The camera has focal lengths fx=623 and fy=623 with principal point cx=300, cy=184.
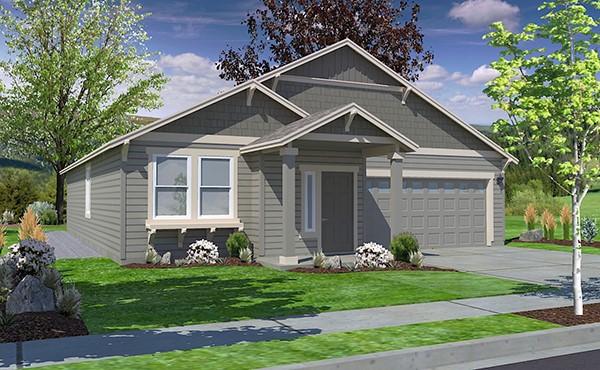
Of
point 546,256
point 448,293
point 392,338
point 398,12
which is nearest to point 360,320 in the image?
point 392,338

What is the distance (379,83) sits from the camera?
2295 centimetres

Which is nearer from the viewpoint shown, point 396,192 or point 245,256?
point 245,256

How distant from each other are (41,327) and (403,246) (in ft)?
34.3

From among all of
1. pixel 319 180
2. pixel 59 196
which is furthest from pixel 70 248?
pixel 59 196

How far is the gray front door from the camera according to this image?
1912 centimetres

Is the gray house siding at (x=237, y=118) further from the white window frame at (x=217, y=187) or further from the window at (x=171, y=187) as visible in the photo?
the window at (x=171, y=187)

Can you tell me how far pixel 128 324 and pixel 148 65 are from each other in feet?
123

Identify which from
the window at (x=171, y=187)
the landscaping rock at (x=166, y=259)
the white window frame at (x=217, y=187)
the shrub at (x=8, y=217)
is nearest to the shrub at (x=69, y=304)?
the landscaping rock at (x=166, y=259)

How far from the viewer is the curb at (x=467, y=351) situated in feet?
22.8

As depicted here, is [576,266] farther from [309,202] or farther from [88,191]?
[88,191]

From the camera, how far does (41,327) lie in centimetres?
862

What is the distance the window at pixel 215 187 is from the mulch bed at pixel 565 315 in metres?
9.66

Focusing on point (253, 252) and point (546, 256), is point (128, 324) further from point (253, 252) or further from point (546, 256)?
point (546, 256)

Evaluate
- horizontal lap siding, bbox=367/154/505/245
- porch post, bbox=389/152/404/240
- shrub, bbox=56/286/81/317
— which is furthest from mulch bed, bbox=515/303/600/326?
horizontal lap siding, bbox=367/154/505/245
